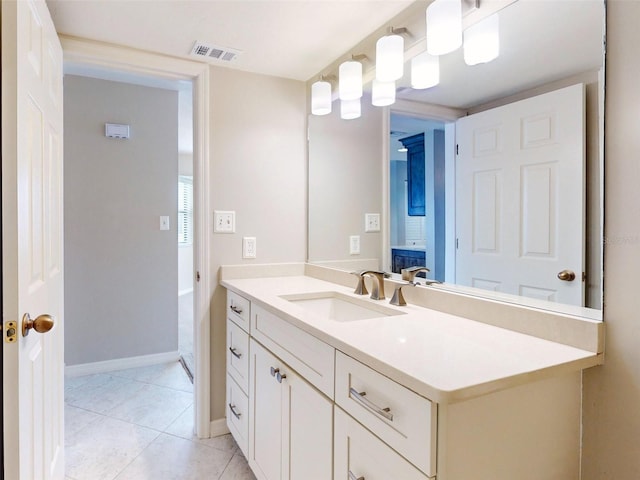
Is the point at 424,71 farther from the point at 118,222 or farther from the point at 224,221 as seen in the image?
the point at 118,222

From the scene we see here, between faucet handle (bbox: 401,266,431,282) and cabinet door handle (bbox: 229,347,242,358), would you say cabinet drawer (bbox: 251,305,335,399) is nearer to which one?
cabinet door handle (bbox: 229,347,242,358)

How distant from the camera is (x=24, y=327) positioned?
1077 mm

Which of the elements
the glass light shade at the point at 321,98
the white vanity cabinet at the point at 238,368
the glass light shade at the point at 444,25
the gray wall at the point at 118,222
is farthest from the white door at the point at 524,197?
the gray wall at the point at 118,222

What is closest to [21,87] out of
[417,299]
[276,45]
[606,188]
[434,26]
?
[276,45]

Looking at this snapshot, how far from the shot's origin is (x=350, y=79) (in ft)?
6.18

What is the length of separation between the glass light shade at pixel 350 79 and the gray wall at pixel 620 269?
3.45 feet

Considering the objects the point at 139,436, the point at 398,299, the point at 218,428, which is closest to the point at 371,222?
the point at 398,299

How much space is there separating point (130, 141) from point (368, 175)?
2.05 meters

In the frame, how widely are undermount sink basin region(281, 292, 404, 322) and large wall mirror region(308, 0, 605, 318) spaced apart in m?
0.26

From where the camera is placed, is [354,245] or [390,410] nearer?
[390,410]

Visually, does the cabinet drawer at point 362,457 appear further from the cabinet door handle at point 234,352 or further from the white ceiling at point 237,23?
the white ceiling at point 237,23

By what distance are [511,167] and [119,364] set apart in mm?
3046

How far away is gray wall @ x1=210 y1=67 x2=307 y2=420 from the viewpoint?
2.12m

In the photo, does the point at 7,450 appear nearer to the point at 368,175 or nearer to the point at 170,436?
the point at 170,436
